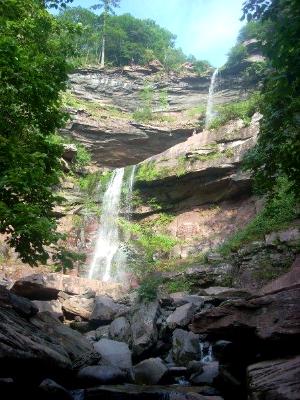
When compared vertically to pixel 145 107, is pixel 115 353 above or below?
below

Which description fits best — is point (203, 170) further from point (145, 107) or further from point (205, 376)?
point (205, 376)

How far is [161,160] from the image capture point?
26.1m

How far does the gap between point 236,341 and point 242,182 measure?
53.8 feet

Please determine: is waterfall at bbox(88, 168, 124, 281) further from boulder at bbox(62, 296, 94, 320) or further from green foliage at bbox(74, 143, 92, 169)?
boulder at bbox(62, 296, 94, 320)

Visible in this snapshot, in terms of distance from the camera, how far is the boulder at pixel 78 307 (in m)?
13.5

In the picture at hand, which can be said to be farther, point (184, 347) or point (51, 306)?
point (51, 306)

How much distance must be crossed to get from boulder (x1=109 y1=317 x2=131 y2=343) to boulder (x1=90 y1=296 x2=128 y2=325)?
92 centimetres

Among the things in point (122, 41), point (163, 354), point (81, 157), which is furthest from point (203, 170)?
point (122, 41)

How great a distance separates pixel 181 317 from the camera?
1121 centimetres

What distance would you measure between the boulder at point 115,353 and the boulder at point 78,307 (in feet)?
11.8

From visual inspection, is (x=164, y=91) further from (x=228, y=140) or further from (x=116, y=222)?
(x=116, y=222)

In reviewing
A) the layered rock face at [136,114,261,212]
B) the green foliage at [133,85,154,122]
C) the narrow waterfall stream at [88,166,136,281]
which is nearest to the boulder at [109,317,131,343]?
the narrow waterfall stream at [88,166,136,281]

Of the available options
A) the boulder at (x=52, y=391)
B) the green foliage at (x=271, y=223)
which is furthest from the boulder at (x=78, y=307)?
the green foliage at (x=271, y=223)

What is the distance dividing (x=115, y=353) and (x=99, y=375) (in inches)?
63.0
